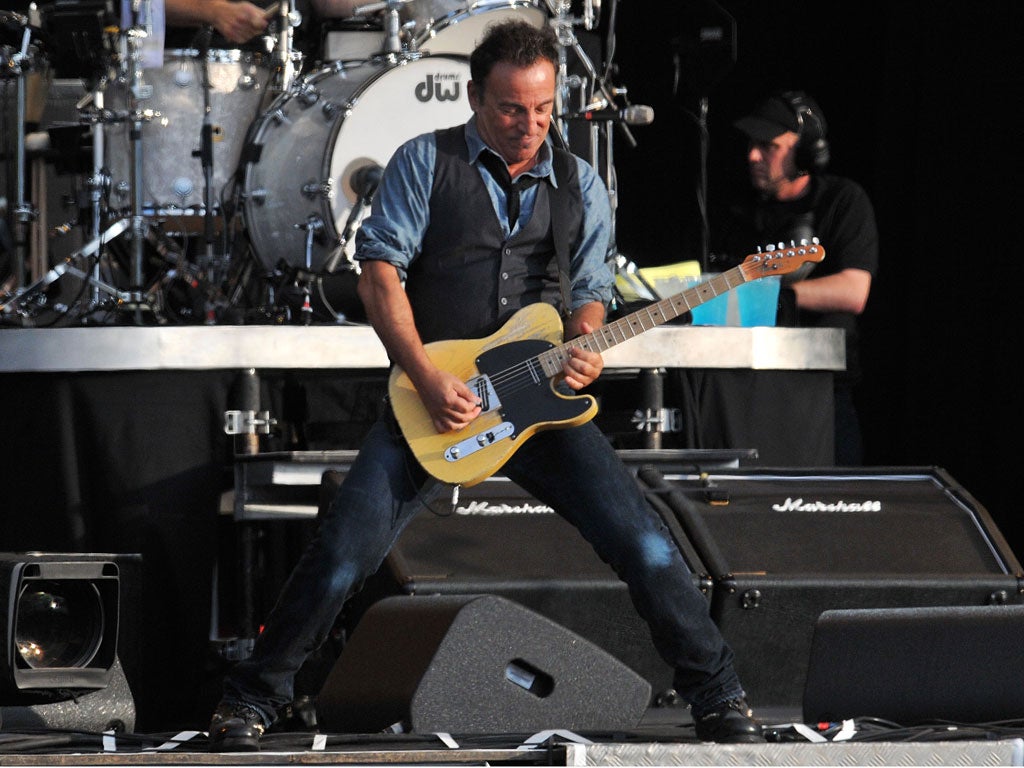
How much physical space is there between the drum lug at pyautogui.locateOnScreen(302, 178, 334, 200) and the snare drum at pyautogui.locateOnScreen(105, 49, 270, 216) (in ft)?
2.52

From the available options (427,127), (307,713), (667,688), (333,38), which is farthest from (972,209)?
(307,713)

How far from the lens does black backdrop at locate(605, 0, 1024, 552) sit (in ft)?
21.4

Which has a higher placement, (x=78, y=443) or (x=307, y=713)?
(x=78, y=443)

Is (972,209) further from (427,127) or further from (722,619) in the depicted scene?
(722,619)

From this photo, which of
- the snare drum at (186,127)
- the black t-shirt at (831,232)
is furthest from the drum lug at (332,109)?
the black t-shirt at (831,232)

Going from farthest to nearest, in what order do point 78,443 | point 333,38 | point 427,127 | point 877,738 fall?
1. point 333,38
2. point 427,127
3. point 78,443
4. point 877,738

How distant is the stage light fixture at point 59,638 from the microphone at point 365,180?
2106mm

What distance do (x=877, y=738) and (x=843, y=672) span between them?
0.35 m

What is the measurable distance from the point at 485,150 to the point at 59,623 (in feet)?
5.58

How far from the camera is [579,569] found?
4.33 m

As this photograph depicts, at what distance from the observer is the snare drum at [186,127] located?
22.2 ft

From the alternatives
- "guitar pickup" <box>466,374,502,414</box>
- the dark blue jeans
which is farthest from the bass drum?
the dark blue jeans

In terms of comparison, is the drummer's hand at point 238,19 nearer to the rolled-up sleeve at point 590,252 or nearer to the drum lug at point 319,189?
the drum lug at point 319,189

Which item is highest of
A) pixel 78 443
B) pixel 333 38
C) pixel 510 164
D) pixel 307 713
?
pixel 333 38
